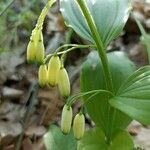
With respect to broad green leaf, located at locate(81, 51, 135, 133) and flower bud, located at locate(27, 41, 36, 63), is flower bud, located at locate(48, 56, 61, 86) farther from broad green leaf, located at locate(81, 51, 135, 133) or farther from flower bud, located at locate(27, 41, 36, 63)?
broad green leaf, located at locate(81, 51, 135, 133)

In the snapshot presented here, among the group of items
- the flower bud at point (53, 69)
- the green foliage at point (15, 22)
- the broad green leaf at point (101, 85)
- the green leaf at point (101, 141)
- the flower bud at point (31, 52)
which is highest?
the flower bud at point (31, 52)

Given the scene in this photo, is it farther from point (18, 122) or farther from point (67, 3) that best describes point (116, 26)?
point (18, 122)

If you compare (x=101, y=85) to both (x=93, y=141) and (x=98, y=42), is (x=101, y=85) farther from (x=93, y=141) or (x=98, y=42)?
(x=98, y=42)

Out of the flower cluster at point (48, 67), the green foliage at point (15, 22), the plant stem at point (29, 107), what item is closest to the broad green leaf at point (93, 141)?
the flower cluster at point (48, 67)

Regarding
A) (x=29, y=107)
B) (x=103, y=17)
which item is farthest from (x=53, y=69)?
(x=29, y=107)

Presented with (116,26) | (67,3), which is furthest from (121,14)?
(67,3)

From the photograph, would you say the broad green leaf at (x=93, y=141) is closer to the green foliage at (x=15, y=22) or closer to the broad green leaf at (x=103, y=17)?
the broad green leaf at (x=103, y=17)

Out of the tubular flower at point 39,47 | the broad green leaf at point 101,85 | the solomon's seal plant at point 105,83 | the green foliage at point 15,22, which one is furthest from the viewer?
the green foliage at point 15,22
